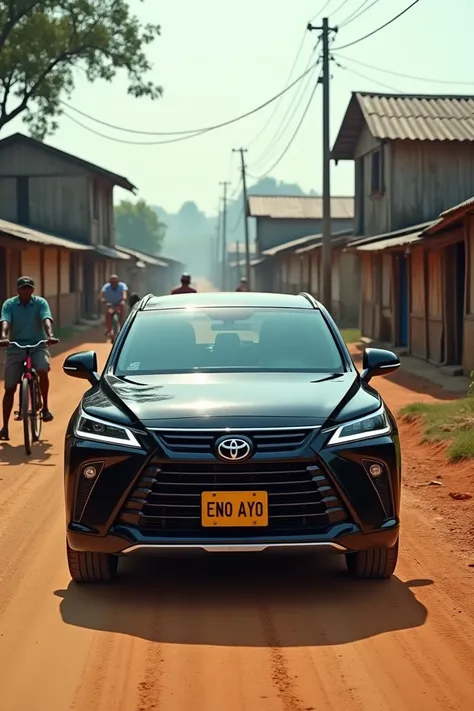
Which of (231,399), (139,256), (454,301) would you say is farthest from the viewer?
(139,256)

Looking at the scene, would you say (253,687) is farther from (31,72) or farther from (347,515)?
(31,72)

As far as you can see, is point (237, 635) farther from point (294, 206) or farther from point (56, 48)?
point (294, 206)

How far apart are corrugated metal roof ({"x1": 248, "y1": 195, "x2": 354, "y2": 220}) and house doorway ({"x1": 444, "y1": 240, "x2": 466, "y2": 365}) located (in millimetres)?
38284

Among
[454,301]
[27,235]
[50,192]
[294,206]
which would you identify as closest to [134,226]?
[294,206]

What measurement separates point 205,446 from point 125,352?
1708 millimetres

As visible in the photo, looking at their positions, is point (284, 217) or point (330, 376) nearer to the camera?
point (330, 376)

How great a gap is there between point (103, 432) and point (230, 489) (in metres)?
0.77

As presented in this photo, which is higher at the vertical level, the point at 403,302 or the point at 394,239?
the point at 394,239

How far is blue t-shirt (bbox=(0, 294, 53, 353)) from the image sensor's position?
37.3ft

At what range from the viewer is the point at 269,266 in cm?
6369

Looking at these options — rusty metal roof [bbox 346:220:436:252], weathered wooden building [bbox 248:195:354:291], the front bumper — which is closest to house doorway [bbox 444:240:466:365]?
rusty metal roof [bbox 346:220:436:252]

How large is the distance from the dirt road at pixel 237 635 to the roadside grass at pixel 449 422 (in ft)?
10.5

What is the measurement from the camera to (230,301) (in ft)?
25.3

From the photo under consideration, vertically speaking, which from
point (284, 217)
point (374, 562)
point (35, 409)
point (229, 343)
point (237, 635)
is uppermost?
point (284, 217)
